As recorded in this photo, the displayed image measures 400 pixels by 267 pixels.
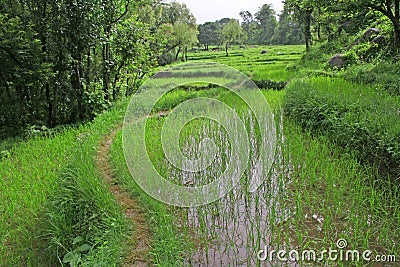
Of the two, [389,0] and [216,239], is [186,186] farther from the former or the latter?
[389,0]

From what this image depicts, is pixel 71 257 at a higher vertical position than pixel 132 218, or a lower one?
lower

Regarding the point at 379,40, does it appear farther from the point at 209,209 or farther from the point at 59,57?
the point at 59,57

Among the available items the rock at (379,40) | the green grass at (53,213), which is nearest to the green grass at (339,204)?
the green grass at (53,213)

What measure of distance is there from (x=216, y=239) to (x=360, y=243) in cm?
126

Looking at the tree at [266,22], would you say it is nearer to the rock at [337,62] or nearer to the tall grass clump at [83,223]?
the rock at [337,62]

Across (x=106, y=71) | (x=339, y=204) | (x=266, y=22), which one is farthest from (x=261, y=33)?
(x=339, y=204)

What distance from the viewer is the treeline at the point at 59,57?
645 cm

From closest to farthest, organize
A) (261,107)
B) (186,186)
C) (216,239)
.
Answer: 1. (216,239)
2. (186,186)
3. (261,107)

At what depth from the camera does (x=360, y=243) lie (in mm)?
2643

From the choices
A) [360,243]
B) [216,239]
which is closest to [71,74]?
[216,239]
